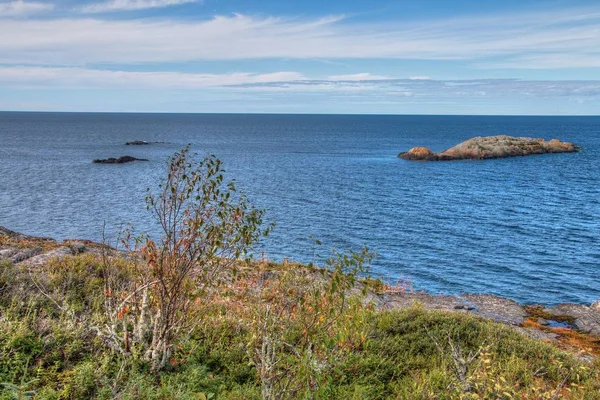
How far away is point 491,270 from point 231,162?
67451mm

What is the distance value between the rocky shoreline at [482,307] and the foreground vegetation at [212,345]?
13.0 ft

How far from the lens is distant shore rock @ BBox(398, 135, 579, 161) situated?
336 ft

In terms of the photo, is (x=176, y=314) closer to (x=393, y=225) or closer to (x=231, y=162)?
(x=393, y=225)

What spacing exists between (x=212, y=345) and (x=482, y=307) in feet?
47.9

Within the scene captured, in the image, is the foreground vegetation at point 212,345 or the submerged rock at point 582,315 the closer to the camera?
the foreground vegetation at point 212,345

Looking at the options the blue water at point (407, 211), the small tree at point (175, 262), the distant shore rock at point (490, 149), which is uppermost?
the small tree at point (175, 262)

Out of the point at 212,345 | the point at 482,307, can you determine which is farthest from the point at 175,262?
the point at 482,307

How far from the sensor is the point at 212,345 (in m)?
9.61

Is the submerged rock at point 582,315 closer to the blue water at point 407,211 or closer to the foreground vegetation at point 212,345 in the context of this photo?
the blue water at point 407,211

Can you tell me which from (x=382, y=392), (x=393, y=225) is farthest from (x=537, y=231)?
(x=382, y=392)

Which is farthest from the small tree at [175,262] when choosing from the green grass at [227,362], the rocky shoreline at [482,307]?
the rocky shoreline at [482,307]

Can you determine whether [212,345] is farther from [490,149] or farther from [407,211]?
[490,149]

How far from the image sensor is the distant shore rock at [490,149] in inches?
4030

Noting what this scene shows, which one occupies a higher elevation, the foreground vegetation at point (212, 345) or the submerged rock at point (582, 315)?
the foreground vegetation at point (212, 345)
